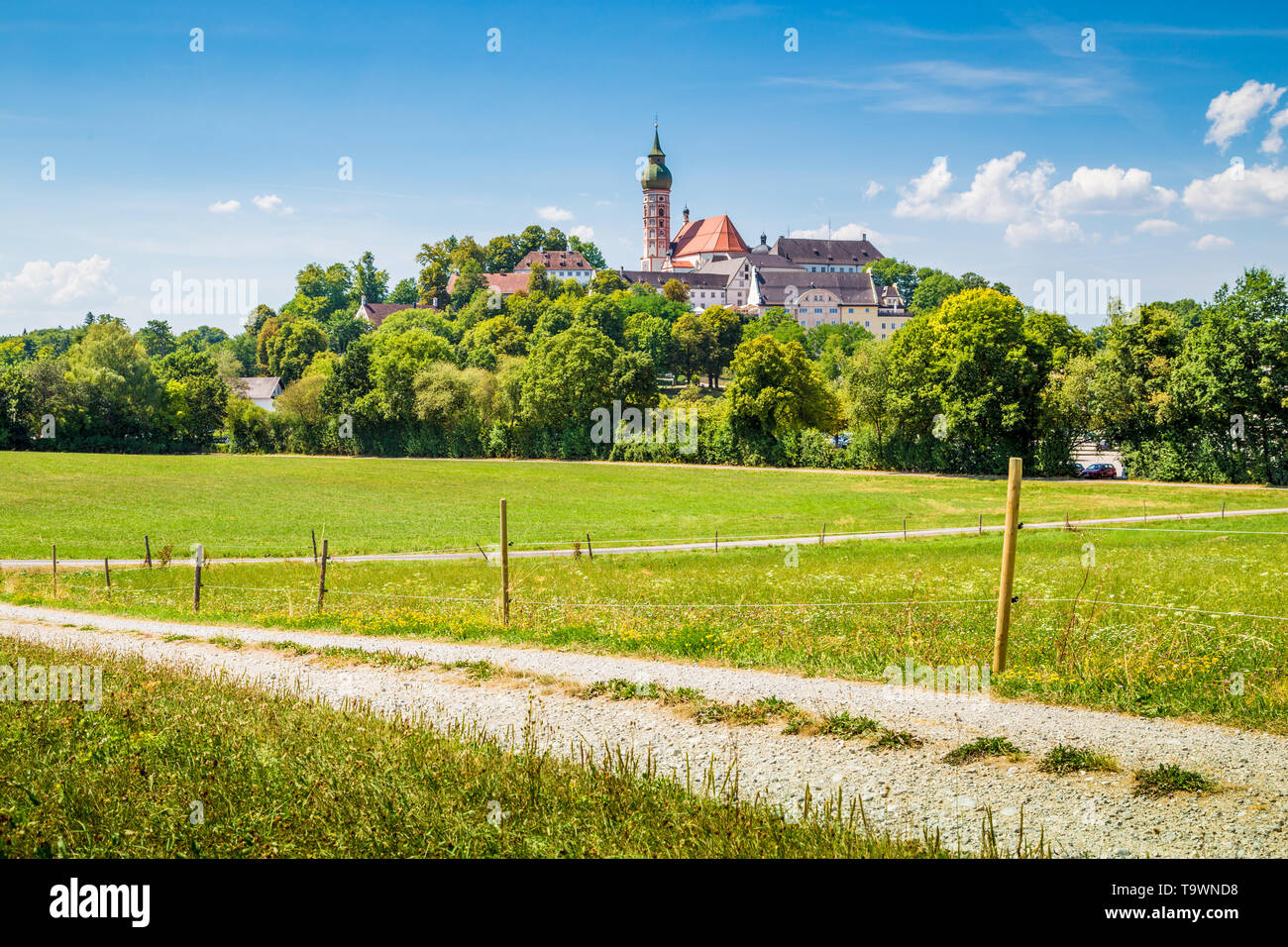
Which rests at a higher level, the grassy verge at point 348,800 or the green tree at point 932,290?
the green tree at point 932,290

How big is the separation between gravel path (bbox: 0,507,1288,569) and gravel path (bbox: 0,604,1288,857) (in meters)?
22.7

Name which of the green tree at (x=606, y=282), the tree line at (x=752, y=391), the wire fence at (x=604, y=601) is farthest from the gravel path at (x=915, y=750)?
the green tree at (x=606, y=282)

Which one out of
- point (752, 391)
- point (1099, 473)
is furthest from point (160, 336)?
point (1099, 473)

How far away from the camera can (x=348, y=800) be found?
23.7 feet

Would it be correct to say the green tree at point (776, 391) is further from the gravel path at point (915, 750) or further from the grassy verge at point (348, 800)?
the grassy verge at point (348, 800)

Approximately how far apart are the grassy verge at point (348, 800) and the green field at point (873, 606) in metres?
4.74

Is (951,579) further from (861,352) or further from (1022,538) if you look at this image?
(861,352)

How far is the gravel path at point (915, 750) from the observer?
6.99 meters

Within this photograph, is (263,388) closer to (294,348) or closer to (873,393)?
(294,348)

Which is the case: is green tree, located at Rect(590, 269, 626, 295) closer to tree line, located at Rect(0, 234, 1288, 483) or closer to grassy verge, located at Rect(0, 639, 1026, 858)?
tree line, located at Rect(0, 234, 1288, 483)

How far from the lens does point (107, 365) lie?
102 meters

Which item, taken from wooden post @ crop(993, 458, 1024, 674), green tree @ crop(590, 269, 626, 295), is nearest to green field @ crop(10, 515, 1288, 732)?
wooden post @ crop(993, 458, 1024, 674)

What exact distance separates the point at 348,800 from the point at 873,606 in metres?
13.2

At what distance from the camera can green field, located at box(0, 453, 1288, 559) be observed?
43.8 m
